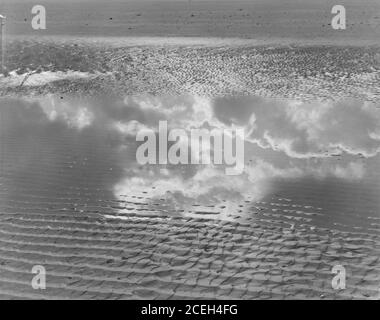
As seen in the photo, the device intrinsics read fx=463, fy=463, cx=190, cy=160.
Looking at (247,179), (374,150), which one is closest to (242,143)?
(247,179)

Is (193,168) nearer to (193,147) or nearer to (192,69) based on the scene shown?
(193,147)

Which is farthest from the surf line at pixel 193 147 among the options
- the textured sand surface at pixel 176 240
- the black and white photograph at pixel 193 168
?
the textured sand surface at pixel 176 240

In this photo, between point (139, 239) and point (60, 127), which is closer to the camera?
point (139, 239)

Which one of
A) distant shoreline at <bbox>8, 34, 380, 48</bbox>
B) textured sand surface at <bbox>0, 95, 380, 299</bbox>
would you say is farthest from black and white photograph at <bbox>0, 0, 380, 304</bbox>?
distant shoreline at <bbox>8, 34, 380, 48</bbox>

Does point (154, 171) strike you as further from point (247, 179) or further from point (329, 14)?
point (329, 14)

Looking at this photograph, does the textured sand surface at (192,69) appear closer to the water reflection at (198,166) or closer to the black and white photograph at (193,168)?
the black and white photograph at (193,168)
